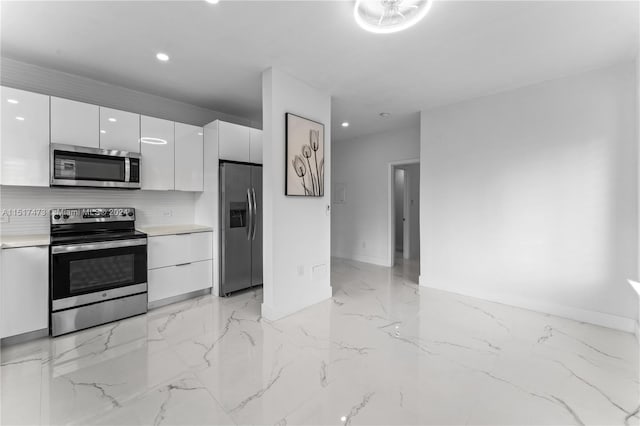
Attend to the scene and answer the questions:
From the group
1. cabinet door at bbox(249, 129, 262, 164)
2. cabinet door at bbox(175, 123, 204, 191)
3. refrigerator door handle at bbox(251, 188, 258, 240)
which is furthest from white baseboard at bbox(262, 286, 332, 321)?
cabinet door at bbox(249, 129, 262, 164)

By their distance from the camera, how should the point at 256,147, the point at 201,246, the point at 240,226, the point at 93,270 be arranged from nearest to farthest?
the point at 93,270 < the point at 201,246 < the point at 240,226 < the point at 256,147

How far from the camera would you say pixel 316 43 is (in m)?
2.41

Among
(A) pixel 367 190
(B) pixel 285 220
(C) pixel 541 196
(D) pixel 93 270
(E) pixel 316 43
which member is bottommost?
(D) pixel 93 270

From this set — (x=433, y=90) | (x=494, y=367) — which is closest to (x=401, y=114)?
(x=433, y=90)

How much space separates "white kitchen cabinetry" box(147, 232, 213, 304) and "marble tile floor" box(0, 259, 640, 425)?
0.97ft

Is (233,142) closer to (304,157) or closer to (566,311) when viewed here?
(304,157)

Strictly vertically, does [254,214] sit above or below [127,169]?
below

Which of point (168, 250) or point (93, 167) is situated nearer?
point (93, 167)

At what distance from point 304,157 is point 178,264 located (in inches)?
78.6

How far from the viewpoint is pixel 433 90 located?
3.38 meters

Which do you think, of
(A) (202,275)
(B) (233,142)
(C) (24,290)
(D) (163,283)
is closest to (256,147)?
(B) (233,142)

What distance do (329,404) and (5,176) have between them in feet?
10.9

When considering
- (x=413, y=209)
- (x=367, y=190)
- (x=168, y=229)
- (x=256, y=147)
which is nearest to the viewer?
(x=168, y=229)

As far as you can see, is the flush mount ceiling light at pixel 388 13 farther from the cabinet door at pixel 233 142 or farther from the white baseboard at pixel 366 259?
the white baseboard at pixel 366 259
